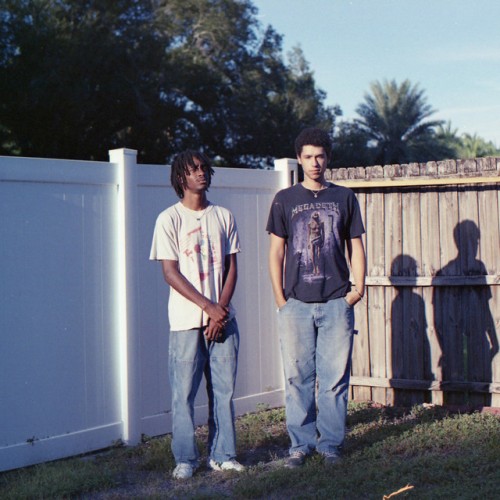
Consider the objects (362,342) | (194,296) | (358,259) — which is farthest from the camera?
(362,342)

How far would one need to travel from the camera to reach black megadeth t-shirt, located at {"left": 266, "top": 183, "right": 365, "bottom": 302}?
205 inches

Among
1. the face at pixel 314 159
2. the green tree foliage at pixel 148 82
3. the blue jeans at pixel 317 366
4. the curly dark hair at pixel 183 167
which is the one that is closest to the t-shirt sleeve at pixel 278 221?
the face at pixel 314 159

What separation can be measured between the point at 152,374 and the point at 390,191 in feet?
8.45

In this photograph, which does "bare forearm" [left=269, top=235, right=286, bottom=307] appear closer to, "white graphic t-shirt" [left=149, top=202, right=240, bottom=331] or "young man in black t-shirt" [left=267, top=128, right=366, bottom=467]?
"young man in black t-shirt" [left=267, top=128, right=366, bottom=467]

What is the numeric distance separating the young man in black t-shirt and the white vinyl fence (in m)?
1.18

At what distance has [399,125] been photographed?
50.4 metres

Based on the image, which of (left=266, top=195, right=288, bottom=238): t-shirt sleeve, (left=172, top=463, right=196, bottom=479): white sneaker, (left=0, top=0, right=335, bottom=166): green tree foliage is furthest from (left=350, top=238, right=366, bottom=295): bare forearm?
(left=0, top=0, right=335, bottom=166): green tree foliage

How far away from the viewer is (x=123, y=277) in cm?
588

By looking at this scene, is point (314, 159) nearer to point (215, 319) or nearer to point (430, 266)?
point (215, 319)

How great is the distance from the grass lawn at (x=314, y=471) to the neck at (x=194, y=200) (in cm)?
159

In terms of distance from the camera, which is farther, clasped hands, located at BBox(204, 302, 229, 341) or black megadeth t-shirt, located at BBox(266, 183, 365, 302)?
black megadeth t-shirt, located at BBox(266, 183, 365, 302)

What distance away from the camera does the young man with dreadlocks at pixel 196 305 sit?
192 inches

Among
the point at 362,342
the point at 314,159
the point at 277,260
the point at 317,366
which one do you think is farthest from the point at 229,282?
the point at 362,342

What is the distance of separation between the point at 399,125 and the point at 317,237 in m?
46.6
